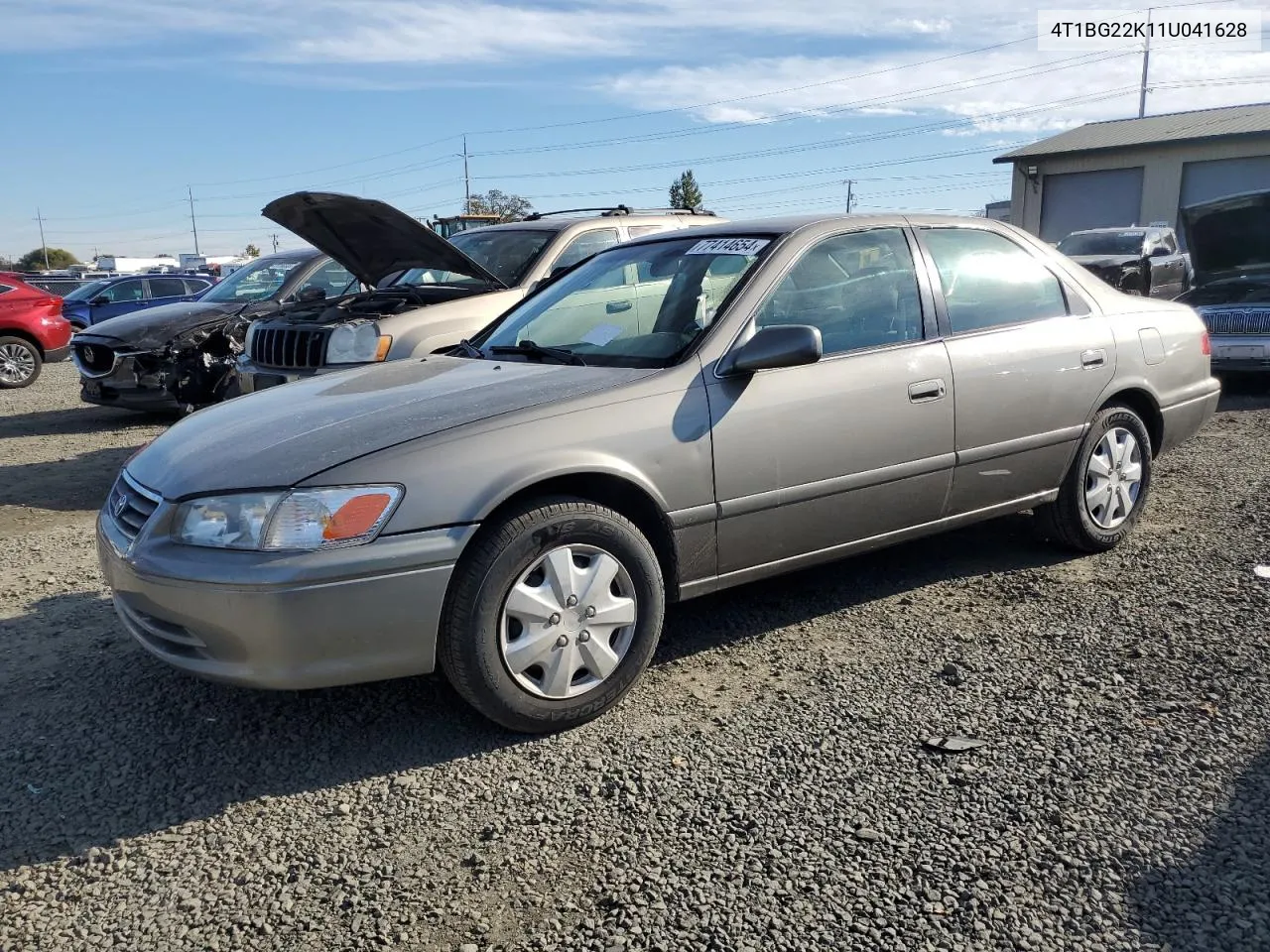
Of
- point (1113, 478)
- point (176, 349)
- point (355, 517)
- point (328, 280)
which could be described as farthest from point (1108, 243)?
point (355, 517)

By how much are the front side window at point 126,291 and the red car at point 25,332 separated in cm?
573

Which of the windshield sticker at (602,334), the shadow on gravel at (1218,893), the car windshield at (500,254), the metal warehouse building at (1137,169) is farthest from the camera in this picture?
the metal warehouse building at (1137,169)

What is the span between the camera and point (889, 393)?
13.2 feet

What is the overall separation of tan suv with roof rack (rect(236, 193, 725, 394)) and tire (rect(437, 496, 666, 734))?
3.26m

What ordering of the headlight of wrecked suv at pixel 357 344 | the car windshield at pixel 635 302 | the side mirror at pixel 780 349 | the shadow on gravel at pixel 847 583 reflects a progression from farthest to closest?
the headlight of wrecked suv at pixel 357 344, the shadow on gravel at pixel 847 583, the car windshield at pixel 635 302, the side mirror at pixel 780 349

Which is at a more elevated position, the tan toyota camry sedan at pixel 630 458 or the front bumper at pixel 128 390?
the tan toyota camry sedan at pixel 630 458

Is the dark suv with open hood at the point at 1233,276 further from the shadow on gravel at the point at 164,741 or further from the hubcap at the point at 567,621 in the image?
the shadow on gravel at the point at 164,741

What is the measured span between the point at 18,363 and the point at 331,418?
12385 millimetres

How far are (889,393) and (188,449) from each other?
2549 mm

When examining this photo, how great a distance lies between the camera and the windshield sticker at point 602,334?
4000mm

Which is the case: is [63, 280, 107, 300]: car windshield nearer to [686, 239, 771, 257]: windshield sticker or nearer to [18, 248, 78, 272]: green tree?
[686, 239, 771, 257]: windshield sticker

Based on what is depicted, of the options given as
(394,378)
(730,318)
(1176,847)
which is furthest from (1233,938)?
(394,378)

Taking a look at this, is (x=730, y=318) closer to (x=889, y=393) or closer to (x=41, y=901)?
(x=889, y=393)

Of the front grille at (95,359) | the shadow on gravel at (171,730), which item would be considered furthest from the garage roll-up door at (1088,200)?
the shadow on gravel at (171,730)
